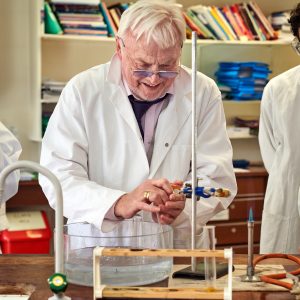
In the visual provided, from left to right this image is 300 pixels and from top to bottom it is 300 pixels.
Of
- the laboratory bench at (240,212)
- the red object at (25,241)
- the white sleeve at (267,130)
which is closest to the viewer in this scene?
the white sleeve at (267,130)

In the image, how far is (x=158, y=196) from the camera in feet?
6.58

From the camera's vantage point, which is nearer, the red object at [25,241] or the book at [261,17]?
the red object at [25,241]

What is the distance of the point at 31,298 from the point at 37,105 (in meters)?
2.79

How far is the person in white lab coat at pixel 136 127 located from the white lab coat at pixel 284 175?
0.66m

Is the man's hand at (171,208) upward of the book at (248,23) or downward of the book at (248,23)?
downward

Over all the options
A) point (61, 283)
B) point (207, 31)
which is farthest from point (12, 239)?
point (61, 283)

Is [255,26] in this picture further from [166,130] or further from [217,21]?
[166,130]

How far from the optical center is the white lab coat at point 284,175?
9.90ft

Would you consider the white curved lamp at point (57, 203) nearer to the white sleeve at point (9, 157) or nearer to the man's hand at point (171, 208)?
the man's hand at point (171, 208)

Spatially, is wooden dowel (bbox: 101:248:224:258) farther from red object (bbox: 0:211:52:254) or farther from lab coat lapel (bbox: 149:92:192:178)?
red object (bbox: 0:211:52:254)

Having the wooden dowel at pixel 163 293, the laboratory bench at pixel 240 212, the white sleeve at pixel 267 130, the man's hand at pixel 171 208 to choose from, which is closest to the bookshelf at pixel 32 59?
the laboratory bench at pixel 240 212

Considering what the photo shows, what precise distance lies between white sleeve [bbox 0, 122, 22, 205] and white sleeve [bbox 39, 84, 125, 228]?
0.24 m

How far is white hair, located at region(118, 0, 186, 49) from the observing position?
216cm

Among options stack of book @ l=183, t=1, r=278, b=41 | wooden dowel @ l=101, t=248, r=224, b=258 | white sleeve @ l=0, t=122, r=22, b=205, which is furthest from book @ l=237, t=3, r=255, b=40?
wooden dowel @ l=101, t=248, r=224, b=258
